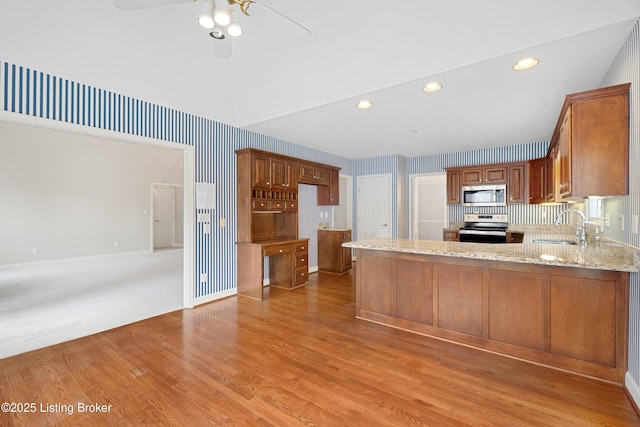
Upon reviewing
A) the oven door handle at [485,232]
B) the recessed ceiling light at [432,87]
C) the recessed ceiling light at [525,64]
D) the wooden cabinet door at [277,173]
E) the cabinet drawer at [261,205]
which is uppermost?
the recessed ceiling light at [525,64]

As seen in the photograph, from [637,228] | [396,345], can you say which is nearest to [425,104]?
[637,228]

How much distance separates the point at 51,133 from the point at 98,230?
2.60 m

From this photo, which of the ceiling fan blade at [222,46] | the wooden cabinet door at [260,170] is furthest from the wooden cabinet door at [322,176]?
the ceiling fan blade at [222,46]

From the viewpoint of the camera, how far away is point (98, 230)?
25.3 feet

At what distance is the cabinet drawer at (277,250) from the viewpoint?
427cm

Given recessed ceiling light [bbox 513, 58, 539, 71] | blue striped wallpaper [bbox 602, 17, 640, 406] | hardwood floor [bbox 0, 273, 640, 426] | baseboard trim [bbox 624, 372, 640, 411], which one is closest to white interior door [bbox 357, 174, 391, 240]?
hardwood floor [bbox 0, 273, 640, 426]

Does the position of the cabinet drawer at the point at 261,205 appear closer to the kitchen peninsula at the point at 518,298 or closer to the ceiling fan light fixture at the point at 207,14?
the kitchen peninsula at the point at 518,298

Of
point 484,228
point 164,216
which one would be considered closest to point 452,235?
point 484,228

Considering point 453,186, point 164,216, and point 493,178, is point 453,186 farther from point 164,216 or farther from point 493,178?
point 164,216

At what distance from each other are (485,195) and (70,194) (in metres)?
9.93

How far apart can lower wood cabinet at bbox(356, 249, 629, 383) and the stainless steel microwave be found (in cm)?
372

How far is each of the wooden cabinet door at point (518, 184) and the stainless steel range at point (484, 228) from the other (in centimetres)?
51

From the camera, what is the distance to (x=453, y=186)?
6227 mm

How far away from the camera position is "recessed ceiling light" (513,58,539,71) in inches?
99.4
